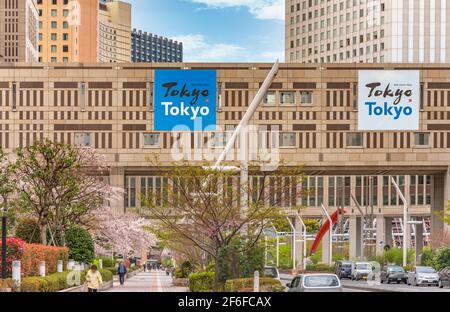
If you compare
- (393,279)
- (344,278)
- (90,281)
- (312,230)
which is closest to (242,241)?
(90,281)

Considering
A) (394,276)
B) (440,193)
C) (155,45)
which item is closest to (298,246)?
(440,193)

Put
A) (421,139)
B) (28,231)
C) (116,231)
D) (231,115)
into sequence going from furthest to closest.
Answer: (421,139) → (231,115) → (116,231) → (28,231)

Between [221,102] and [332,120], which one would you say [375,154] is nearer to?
[332,120]

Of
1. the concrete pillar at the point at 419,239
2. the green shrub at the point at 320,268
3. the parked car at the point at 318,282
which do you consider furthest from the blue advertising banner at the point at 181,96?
the parked car at the point at 318,282

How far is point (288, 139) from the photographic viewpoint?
10612 cm

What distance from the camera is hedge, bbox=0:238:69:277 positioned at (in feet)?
144

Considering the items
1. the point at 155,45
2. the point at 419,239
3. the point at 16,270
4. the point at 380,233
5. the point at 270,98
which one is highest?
the point at 270,98

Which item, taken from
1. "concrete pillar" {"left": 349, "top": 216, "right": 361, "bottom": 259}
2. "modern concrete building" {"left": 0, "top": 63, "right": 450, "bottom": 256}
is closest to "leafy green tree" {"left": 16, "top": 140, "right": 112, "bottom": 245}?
"modern concrete building" {"left": 0, "top": 63, "right": 450, "bottom": 256}

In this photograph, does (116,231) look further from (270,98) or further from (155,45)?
(155,45)

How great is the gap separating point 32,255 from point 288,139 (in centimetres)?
5930

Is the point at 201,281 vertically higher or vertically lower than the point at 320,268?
higher

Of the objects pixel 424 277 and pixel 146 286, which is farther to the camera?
pixel 146 286

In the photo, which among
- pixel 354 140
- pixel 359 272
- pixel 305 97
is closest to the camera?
pixel 359 272
